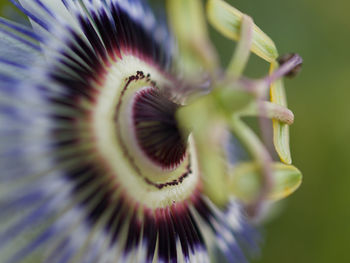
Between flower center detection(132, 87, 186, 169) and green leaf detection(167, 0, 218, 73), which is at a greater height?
green leaf detection(167, 0, 218, 73)

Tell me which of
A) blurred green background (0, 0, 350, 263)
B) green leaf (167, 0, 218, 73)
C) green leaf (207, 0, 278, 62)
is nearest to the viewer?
green leaf (167, 0, 218, 73)

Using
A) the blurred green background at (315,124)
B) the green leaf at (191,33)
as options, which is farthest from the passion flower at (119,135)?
the blurred green background at (315,124)

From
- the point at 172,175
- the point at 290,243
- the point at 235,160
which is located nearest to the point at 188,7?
the point at 172,175

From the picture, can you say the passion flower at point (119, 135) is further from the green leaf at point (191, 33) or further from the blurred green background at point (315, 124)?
the blurred green background at point (315, 124)

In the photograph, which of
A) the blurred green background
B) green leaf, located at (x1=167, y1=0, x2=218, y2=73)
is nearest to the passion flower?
green leaf, located at (x1=167, y1=0, x2=218, y2=73)

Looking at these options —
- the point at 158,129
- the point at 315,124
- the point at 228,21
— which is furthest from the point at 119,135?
the point at 315,124

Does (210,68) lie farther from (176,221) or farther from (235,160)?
(235,160)

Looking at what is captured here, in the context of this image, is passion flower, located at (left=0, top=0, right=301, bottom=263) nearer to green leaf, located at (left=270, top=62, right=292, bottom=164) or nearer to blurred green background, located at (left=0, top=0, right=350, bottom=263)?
green leaf, located at (left=270, top=62, right=292, bottom=164)
